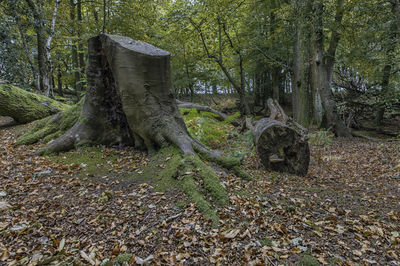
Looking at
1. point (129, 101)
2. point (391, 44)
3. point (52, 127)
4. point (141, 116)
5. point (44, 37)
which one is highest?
point (44, 37)

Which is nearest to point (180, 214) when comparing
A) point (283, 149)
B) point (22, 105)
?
point (283, 149)

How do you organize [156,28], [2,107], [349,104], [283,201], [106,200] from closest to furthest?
[106,200] → [283,201] → [2,107] → [349,104] → [156,28]

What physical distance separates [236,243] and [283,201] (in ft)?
4.51

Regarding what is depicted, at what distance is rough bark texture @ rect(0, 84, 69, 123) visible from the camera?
7.18 m

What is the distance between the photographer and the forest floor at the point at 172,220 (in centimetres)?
Answer: 227

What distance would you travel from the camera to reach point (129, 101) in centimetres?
431

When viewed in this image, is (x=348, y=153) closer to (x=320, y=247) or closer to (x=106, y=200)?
(x=320, y=247)

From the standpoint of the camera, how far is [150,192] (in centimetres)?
328

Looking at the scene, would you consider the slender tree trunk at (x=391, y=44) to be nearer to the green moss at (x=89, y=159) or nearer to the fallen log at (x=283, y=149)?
Answer: the fallen log at (x=283, y=149)

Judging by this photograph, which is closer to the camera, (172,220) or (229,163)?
(172,220)

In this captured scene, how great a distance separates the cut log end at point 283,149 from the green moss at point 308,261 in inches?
108

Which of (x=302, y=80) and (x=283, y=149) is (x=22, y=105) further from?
(x=302, y=80)

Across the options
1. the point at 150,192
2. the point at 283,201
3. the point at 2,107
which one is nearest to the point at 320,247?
the point at 283,201

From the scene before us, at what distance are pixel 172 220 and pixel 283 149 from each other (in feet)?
10.9
